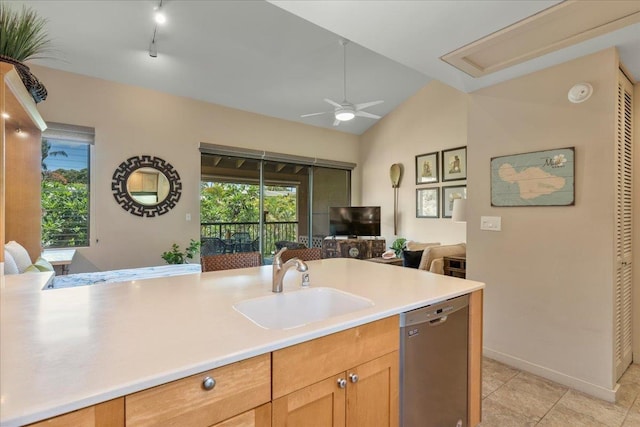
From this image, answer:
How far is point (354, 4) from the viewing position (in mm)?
1628

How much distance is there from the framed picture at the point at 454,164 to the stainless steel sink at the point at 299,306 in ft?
14.1

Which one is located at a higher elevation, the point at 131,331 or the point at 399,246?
the point at 131,331

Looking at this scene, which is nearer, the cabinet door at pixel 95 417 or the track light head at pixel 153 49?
the cabinet door at pixel 95 417

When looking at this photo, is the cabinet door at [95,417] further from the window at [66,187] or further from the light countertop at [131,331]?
the window at [66,187]

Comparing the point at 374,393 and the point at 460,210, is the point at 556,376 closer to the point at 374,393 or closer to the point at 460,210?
the point at 374,393

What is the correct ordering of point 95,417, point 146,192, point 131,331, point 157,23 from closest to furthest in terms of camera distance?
1. point 95,417
2. point 131,331
3. point 157,23
4. point 146,192

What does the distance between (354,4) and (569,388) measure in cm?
293

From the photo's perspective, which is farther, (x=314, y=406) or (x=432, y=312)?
(x=432, y=312)

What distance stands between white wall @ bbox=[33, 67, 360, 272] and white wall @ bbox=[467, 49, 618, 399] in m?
3.98

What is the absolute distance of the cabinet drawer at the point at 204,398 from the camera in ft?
2.41

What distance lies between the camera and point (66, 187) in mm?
4152

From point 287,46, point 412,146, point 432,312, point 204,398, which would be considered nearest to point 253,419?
point 204,398

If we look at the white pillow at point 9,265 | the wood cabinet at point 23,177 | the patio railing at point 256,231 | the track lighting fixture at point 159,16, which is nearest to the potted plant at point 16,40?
the wood cabinet at point 23,177

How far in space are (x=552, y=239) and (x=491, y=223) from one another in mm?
453
